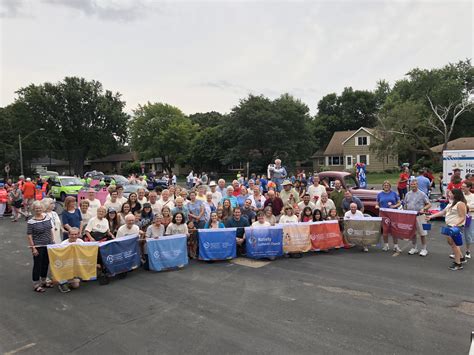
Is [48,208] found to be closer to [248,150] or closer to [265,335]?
[265,335]

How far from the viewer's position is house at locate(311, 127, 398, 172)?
50531mm

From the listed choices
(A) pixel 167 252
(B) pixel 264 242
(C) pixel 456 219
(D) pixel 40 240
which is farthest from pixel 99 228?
(C) pixel 456 219

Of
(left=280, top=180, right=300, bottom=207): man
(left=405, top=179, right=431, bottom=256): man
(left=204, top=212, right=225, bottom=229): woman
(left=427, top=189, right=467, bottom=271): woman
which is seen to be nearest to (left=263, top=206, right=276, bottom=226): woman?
(left=204, top=212, right=225, bottom=229): woman

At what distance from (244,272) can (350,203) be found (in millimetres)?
3876

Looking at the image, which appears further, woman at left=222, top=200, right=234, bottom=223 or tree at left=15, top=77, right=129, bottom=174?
tree at left=15, top=77, right=129, bottom=174

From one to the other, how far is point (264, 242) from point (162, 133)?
52.1 meters

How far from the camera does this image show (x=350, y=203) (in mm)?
9219

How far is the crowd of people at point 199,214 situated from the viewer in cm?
651

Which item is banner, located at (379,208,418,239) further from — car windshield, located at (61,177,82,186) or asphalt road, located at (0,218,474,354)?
car windshield, located at (61,177,82,186)

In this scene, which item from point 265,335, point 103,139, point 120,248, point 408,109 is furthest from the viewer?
point 103,139

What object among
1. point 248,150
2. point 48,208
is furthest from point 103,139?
point 48,208

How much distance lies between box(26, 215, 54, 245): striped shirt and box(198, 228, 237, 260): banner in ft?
10.2

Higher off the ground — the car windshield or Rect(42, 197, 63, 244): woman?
the car windshield

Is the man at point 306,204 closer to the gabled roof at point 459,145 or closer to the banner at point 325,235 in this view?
the banner at point 325,235
